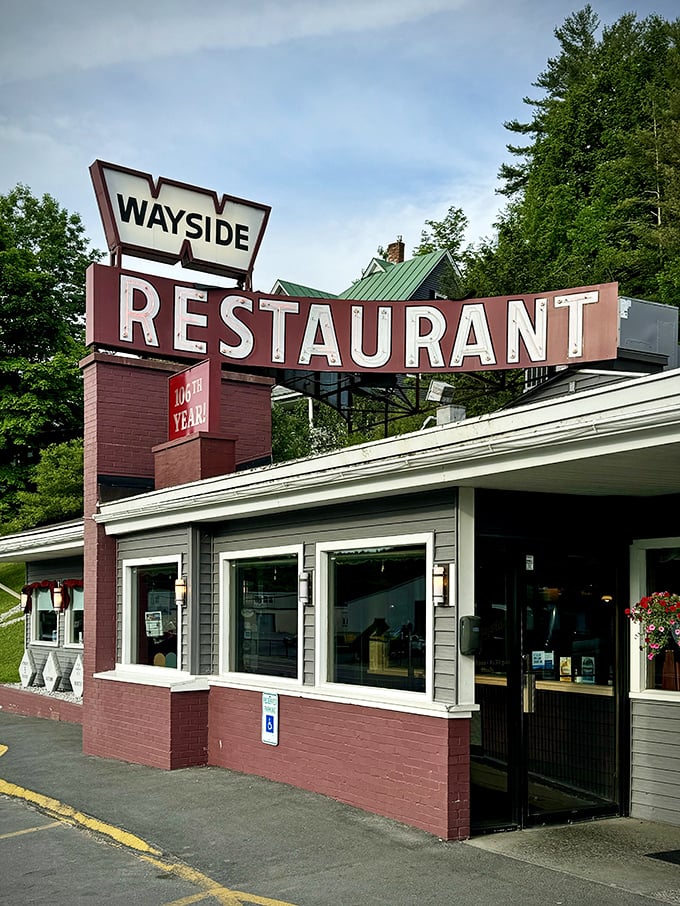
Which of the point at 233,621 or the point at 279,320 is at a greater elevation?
the point at 279,320

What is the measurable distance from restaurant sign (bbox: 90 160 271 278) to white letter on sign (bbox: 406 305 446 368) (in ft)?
8.63

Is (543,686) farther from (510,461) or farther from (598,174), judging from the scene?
(598,174)

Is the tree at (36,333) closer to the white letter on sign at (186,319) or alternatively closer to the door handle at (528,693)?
the white letter on sign at (186,319)

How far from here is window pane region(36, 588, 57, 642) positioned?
19203 millimetres

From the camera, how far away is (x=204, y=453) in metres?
12.3

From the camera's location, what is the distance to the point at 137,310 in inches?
555

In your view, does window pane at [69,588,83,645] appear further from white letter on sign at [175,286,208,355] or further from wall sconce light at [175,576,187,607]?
wall sconce light at [175,576,187,607]

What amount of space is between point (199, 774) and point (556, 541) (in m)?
4.73

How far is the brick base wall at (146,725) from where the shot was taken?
11.5 metres

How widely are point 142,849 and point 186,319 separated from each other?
8010 mm

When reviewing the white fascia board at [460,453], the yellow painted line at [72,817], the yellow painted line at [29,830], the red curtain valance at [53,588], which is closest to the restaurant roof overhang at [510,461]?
the white fascia board at [460,453]

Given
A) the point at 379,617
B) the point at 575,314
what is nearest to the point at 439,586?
the point at 379,617

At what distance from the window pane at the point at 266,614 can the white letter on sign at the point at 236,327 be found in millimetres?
4126

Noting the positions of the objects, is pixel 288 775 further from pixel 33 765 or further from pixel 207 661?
pixel 33 765
